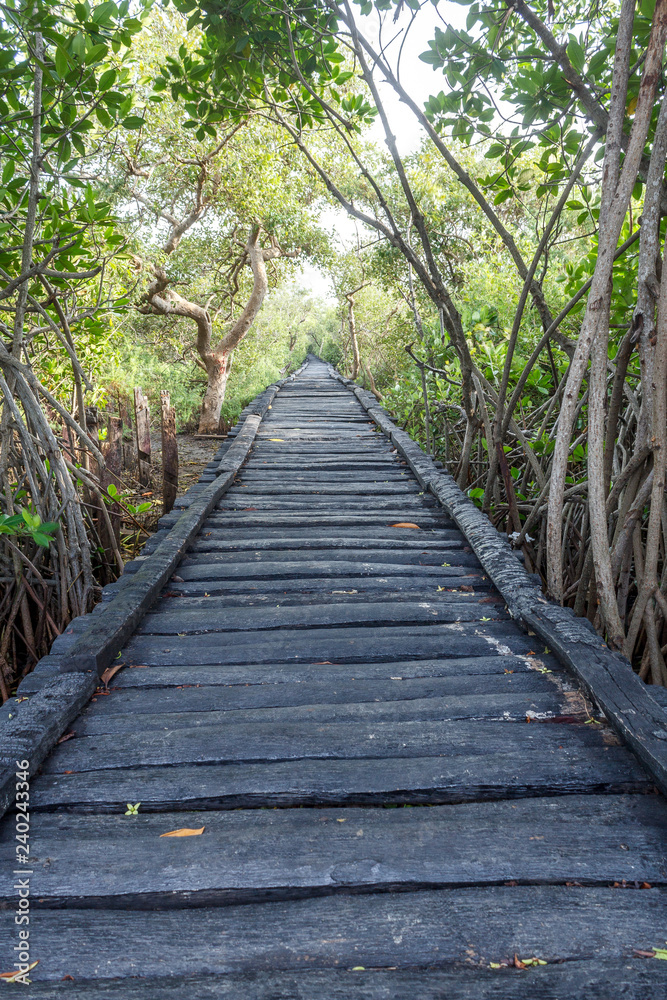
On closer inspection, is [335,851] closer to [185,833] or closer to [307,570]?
[185,833]

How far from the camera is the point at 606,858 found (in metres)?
1.21

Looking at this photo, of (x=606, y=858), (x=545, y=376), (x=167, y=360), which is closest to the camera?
(x=606, y=858)

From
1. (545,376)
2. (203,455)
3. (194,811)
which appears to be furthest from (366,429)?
(194,811)

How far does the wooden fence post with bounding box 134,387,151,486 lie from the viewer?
825 centimetres

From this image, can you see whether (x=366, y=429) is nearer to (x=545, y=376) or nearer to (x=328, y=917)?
(x=545, y=376)

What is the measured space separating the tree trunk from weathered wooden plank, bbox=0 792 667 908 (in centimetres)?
1243

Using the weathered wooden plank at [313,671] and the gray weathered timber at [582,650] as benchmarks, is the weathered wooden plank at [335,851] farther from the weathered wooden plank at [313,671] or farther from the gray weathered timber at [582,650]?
the weathered wooden plank at [313,671]

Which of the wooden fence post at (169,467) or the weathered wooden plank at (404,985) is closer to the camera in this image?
the weathered wooden plank at (404,985)

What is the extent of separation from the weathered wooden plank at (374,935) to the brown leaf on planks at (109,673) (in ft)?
2.70

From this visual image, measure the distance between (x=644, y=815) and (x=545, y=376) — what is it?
Answer: 4.81 metres

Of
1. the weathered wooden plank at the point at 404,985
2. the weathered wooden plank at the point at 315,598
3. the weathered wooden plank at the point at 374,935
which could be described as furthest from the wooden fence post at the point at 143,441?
the weathered wooden plank at the point at 404,985

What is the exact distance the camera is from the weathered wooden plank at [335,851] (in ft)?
3.79

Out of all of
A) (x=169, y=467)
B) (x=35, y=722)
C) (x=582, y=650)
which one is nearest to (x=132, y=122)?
(x=35, y=722)

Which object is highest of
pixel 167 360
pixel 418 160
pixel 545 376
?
pixel 418 160
